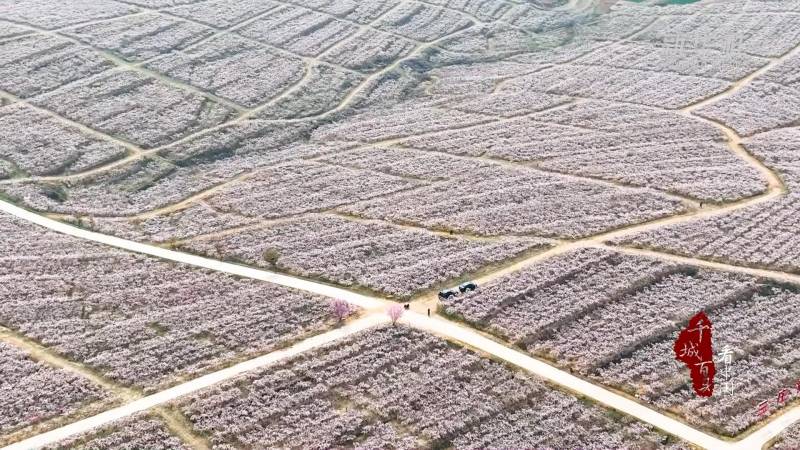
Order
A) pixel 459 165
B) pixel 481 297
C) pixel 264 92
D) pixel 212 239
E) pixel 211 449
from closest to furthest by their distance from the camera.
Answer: pixel 211 449 < pixel 481 297 < pixel 212 239 < pixel 459 165 < pixel 264 92

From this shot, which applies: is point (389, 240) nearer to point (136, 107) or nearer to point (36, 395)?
point (36, 395)

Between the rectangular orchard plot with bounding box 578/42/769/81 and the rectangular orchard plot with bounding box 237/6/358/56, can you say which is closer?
the rectangular orchard plot with bounding box 578/42/769/81

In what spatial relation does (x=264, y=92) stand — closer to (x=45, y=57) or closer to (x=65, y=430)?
(x=45, y=57)

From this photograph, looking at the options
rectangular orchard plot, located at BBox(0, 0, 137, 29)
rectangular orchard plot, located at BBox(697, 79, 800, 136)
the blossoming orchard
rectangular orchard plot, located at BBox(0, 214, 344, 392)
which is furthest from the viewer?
rectangular orchard plot, located at BBox(0, 0, 137, 29)

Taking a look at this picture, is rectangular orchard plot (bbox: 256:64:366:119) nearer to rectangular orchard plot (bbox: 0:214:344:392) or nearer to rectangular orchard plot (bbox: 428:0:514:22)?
rectangular orchard plot (bbox: 428:0:514:22)

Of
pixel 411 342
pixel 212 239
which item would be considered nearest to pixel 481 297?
pixel 411 342

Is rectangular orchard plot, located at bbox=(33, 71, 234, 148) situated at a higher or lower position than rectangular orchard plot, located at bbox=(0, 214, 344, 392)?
higher

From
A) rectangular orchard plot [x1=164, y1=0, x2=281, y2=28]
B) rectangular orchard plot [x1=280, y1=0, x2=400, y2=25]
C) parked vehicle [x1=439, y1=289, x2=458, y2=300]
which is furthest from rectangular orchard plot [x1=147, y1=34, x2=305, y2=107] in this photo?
parked vehicle [x1=439, y1=289, x2=458, y2=300]
